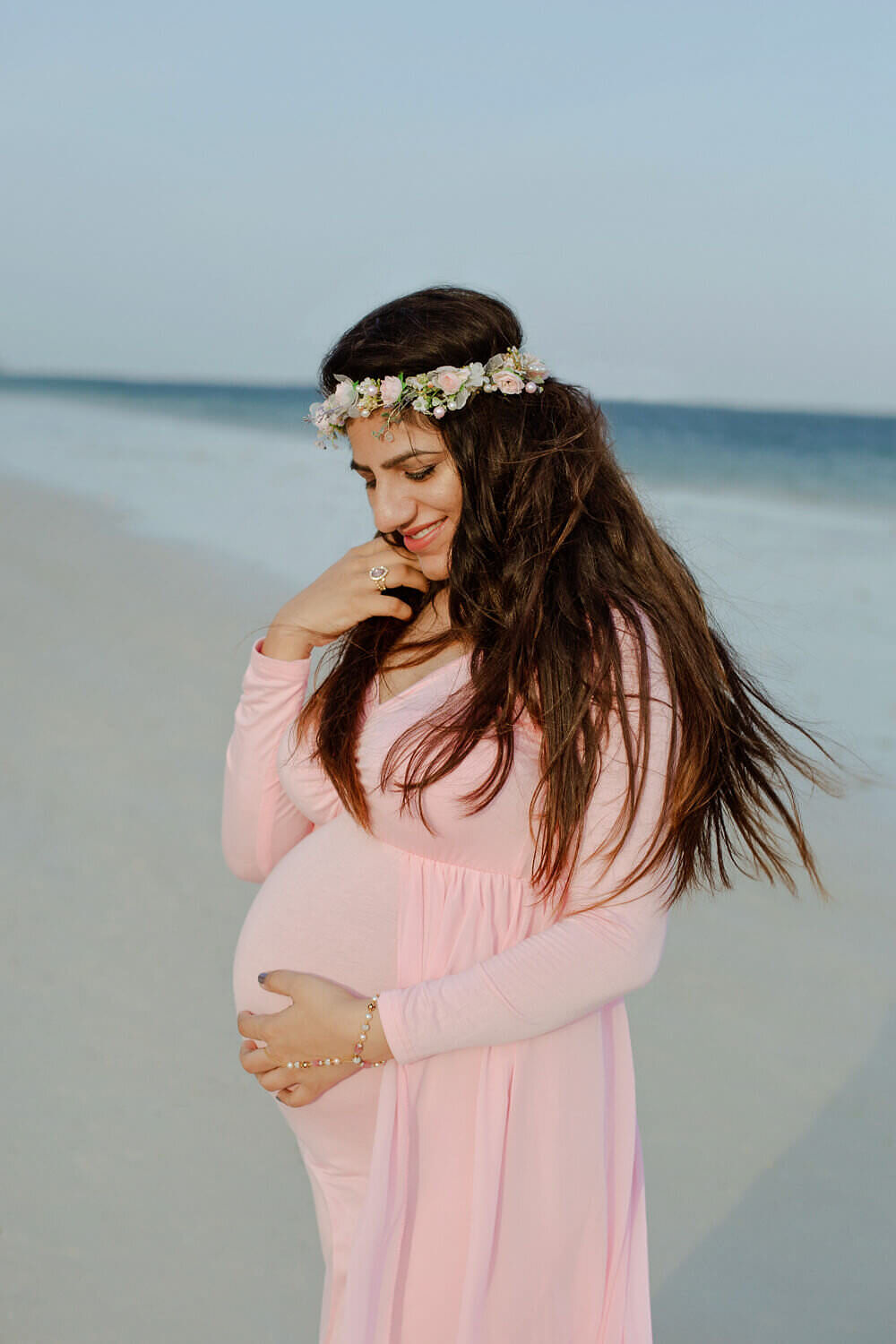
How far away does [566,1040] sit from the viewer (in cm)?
181

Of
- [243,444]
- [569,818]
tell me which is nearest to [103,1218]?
[569,818]

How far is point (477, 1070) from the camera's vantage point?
178 cm

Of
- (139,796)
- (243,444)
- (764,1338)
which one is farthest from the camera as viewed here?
(243,444)

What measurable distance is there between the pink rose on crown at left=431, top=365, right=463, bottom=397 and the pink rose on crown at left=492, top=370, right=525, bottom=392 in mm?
60

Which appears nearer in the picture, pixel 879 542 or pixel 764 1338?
pixel 764 1338

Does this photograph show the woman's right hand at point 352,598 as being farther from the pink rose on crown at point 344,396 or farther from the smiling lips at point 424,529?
the pink rose on crown at point 344,396

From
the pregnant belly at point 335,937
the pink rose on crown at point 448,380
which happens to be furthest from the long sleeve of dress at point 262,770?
the pink rose on crown at point 448,380

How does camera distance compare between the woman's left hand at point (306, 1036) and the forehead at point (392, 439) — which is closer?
the woman's left hand at point (306, 1036)

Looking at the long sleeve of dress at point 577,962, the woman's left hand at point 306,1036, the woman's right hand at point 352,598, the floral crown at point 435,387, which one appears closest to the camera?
the long sleeve of dress at point 577,962

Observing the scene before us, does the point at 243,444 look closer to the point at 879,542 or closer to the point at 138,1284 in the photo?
the point at 879,542

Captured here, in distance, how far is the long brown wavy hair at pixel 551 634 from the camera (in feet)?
5.56

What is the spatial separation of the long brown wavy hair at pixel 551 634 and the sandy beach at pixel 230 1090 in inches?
48.9

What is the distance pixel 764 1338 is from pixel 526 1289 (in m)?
1.02

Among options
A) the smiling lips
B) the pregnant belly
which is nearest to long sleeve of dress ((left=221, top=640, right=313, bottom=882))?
the pregnant belly
